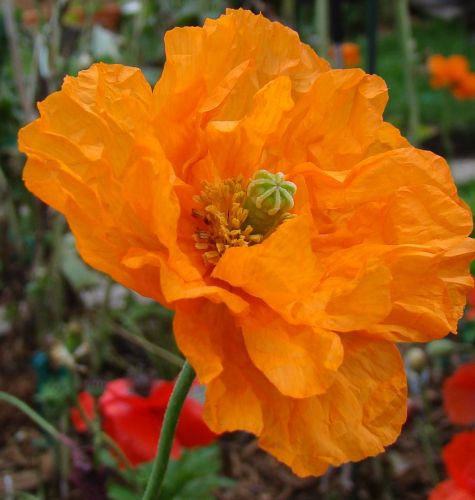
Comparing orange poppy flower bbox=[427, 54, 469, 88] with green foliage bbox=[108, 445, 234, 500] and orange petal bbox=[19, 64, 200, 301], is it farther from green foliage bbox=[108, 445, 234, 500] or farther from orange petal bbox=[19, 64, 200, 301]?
orange petal bbox=[19, 64, 200, 301]

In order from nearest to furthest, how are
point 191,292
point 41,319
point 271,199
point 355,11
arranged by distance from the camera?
point 191,292 < point 271,199 < point 41,319 < point 355,11

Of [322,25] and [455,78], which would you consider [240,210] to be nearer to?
[322,25]

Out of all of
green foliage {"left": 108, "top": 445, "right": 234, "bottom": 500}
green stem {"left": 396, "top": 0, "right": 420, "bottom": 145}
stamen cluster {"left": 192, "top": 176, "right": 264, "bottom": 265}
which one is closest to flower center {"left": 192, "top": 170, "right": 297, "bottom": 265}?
stamen cluster {"left": 192, "top": 176, "right": 264, "bottom": 265}

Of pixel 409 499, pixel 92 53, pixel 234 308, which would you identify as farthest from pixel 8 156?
pixel 234 308

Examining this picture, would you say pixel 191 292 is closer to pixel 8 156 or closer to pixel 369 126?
pixel 369 126

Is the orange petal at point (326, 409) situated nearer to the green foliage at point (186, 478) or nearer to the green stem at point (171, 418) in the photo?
the green stem at point (171, 418)

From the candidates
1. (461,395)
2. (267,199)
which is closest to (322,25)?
(461,395)
